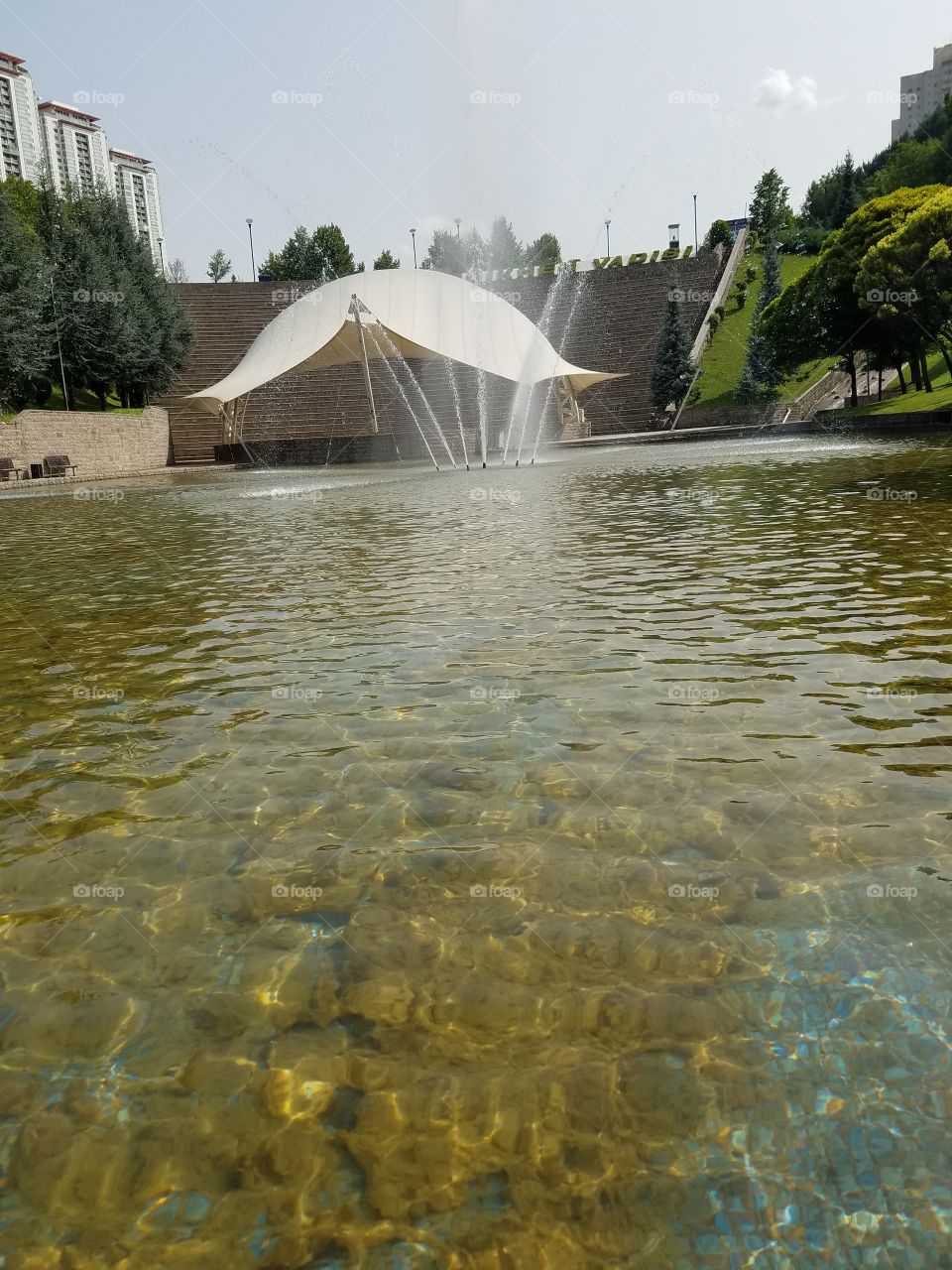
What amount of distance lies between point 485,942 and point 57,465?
30.3 meters

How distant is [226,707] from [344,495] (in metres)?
14.5

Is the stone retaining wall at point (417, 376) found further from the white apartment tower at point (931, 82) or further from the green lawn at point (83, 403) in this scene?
the white apartment tower at point (931, 82)

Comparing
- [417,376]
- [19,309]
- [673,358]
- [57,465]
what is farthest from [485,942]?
[417,376]

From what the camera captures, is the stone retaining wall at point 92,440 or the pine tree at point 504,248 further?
the pine tree at point 504,248

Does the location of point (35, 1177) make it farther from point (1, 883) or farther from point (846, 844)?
point (846, 844)

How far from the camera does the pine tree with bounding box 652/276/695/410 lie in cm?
4497

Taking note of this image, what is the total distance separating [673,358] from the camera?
148 ft

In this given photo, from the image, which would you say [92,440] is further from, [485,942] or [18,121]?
[18,121]

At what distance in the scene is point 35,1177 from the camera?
200 centimetres

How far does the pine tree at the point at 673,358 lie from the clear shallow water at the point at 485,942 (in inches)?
1605

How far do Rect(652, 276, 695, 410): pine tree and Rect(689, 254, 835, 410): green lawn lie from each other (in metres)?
1.49

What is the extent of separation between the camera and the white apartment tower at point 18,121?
12600cm

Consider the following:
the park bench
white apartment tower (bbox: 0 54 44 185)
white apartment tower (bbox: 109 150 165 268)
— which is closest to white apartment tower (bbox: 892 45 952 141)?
white apartment tower (bbox: 109 150 165 268)

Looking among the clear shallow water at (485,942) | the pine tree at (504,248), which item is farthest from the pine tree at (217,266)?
the clear shallow water at (485,942)
